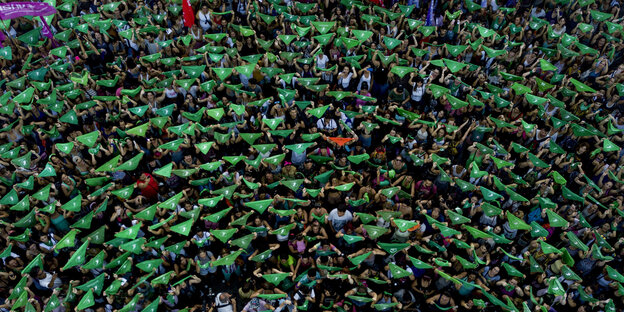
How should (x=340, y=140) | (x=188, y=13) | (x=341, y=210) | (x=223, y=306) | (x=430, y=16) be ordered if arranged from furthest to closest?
(x=430, y=16) → (x=188, y=13) → (x=340, y=140) → (x=341, y=210) → (x=223, y=306)

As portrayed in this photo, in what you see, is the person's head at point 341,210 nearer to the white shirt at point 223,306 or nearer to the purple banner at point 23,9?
the white shirt at point 223,306

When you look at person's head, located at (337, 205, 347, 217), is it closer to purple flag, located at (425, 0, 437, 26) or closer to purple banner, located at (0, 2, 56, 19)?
purple flag, located at (425, 0, 437, 26)

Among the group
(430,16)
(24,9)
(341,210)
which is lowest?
(341,210)

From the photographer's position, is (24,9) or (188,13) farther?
(188,13)

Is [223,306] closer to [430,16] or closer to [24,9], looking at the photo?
[430,16]

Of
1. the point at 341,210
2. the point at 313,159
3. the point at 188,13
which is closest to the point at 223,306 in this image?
the point at 341,210

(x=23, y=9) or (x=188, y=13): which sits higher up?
(x=188, y=13)
